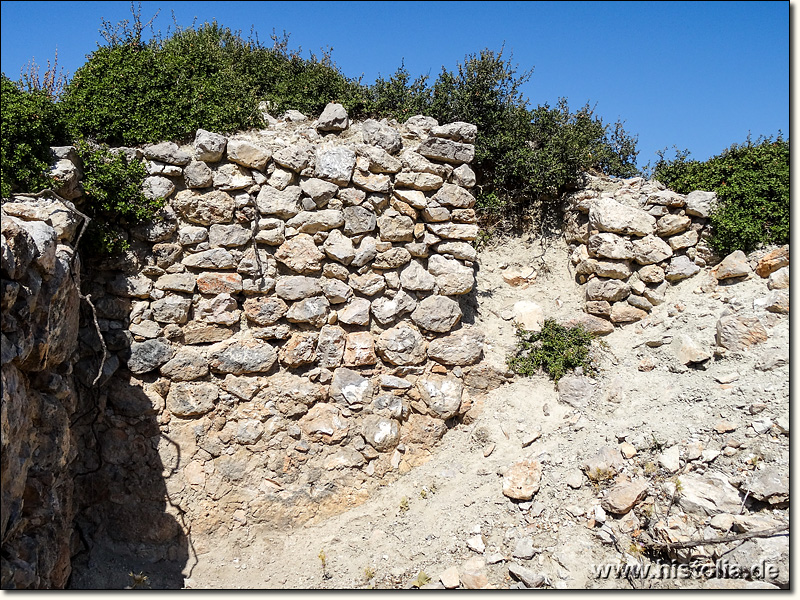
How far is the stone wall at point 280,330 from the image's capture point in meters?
6.09

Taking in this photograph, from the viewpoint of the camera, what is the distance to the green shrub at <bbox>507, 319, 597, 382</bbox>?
706 cm

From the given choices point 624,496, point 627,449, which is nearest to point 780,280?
point 627,449

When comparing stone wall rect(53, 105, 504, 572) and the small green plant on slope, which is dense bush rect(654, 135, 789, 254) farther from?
the small green plant on slope

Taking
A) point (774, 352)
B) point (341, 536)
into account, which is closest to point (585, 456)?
point (774, 352)

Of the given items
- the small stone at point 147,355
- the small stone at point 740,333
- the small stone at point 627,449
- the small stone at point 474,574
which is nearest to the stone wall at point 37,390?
the small stone at point 147,355

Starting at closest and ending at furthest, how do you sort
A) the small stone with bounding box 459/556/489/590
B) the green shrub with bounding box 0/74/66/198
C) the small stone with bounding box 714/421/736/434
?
the green shrub with bounding box 0/74/66/198
the small stone with bounding box 459/556/489/590
the small stone with bounding box 714/421/736/434

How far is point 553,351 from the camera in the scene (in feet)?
23.6

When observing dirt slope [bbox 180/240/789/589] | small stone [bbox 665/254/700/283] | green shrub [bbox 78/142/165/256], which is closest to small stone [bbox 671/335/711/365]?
dirt slope [bbox 180/240/789/589]

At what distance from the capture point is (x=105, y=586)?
561 centimetres

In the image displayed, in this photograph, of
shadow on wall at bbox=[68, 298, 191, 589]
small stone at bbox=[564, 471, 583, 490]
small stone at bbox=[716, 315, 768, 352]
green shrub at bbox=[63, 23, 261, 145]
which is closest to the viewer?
small stone at bbox=[564, 471, 583, 490]

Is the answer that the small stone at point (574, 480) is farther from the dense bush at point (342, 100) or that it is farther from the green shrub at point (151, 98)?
the green shrub at point (151, 98)

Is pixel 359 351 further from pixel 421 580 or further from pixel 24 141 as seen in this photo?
pixel 24 141

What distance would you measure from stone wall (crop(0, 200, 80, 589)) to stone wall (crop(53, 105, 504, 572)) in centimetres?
74

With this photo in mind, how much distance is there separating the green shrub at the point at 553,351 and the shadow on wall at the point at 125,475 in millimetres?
3986
